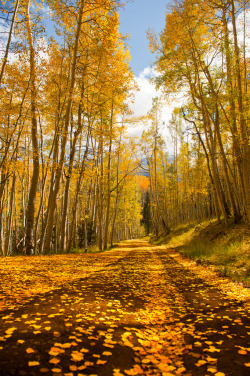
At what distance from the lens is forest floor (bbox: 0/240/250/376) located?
1886mm

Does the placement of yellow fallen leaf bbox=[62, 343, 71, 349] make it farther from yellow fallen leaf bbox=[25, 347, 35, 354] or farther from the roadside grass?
the roadside grass

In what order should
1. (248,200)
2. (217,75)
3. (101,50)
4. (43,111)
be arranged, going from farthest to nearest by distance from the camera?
(217,75)
(43,111)
(101,50)
(248,200)

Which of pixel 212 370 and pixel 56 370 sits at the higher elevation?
pixel 56 370

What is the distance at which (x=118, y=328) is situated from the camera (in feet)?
8.72

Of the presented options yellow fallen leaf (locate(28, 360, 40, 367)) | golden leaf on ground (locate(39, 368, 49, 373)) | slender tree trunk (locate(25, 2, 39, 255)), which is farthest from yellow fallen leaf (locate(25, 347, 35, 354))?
slender tree trunk (locate(25, 2, 39, 255))

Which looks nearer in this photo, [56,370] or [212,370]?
[56,370]

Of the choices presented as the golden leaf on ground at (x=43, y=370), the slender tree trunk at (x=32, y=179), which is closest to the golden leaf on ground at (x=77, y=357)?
the golden leaf on ground at (x=43, y=370)

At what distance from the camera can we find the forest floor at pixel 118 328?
1886 millimetres

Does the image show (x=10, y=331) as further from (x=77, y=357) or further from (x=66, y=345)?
(x=77, y=357)

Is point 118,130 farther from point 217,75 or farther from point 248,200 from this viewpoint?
point 248,200

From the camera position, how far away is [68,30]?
10.1 metres

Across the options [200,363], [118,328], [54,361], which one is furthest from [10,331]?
[200,363]

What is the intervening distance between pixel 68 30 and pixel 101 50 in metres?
2.34

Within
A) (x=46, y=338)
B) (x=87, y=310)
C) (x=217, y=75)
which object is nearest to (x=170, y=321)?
(x=87, y=310)
